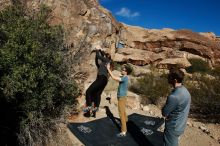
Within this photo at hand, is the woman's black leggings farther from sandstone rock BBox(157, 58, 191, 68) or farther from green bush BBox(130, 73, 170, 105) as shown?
sandstone rock BBox(157, 58, 191, 68)

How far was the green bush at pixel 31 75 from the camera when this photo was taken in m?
6.41

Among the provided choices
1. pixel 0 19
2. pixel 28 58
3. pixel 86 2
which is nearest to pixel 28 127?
pixel 28 58

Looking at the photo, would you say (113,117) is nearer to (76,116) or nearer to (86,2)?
(76,116)

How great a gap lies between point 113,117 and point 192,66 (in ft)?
60.9

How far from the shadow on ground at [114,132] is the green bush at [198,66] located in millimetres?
17495

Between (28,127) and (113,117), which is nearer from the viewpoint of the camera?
(28,127)

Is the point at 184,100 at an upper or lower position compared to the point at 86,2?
lower

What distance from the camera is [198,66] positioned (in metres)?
26.2

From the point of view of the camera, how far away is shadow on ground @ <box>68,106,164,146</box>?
7.29 m

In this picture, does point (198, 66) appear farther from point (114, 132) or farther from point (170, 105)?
point (170, 105)

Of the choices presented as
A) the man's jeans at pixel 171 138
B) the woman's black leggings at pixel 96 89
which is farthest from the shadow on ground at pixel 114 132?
the man's jeans at pixel 171 138

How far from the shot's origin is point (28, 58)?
6.58 meters

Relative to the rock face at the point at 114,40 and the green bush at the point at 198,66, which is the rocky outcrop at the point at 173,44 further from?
the green bush at the point at 198,66

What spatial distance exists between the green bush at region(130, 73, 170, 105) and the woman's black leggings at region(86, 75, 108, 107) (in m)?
3.38
